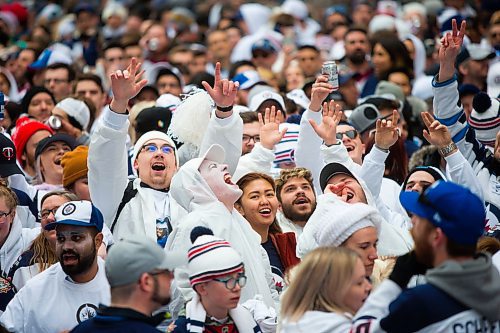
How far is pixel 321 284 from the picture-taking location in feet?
18.6

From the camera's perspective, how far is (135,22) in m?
19.5

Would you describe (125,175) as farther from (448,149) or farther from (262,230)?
(448,149)

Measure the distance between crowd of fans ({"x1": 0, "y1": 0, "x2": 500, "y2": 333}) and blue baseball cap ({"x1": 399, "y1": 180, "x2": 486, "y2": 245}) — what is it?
0.01m

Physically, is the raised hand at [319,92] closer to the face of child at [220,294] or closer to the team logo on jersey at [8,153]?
the team logo on jersey at [8,153]

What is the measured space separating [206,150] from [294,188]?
76 centimetres

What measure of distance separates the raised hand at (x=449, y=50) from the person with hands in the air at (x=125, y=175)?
219 cm

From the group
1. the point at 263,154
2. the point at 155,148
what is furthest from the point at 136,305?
the point at 263,154

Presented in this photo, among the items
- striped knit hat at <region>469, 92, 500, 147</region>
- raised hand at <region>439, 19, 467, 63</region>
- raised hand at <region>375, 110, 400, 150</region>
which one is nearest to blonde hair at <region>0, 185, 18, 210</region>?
raised hand at <region>375, 110, 400, 150</region>

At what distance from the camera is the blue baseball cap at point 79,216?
7.12m

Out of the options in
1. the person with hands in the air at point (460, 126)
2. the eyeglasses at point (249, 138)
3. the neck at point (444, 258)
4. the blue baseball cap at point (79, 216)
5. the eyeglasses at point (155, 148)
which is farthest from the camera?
the eyeglasses at point (249, 138)

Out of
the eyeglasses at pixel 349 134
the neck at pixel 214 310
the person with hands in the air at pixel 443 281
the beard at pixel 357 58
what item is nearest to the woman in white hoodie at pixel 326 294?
the person with hands in the air at pixel 443 281

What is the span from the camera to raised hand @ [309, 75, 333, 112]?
8672mm

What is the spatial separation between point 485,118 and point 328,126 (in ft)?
5.54

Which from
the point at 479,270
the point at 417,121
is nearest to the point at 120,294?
the point at 479,270
